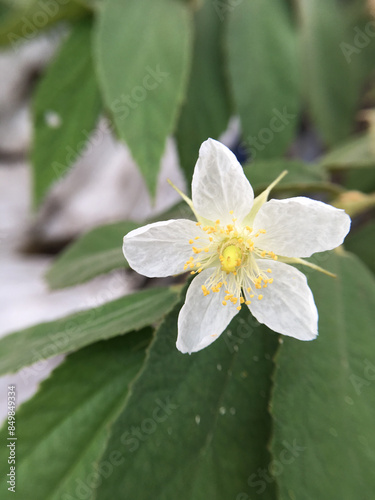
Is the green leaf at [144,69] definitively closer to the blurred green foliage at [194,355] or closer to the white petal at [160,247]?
the blurred green foliage at [194,355]

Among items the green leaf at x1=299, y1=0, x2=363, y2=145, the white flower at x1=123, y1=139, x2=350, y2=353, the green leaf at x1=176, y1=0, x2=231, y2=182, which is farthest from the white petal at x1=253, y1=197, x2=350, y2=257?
the green leaf at x1=299, y1=0, x2=363, y2=145

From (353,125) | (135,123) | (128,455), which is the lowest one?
(353,125)

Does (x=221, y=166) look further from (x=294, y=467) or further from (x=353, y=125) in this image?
(x=353, y=125)

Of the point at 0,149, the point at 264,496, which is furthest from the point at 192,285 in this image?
the point at 0,149

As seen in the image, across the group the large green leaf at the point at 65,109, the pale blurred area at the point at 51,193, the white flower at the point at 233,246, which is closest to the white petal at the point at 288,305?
the white flower at the point at 233,246

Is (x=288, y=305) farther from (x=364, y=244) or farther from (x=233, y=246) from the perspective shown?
(x=364, y=244)

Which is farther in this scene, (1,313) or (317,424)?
(1,313)

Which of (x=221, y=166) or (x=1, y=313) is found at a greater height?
(x=221, y=166)
